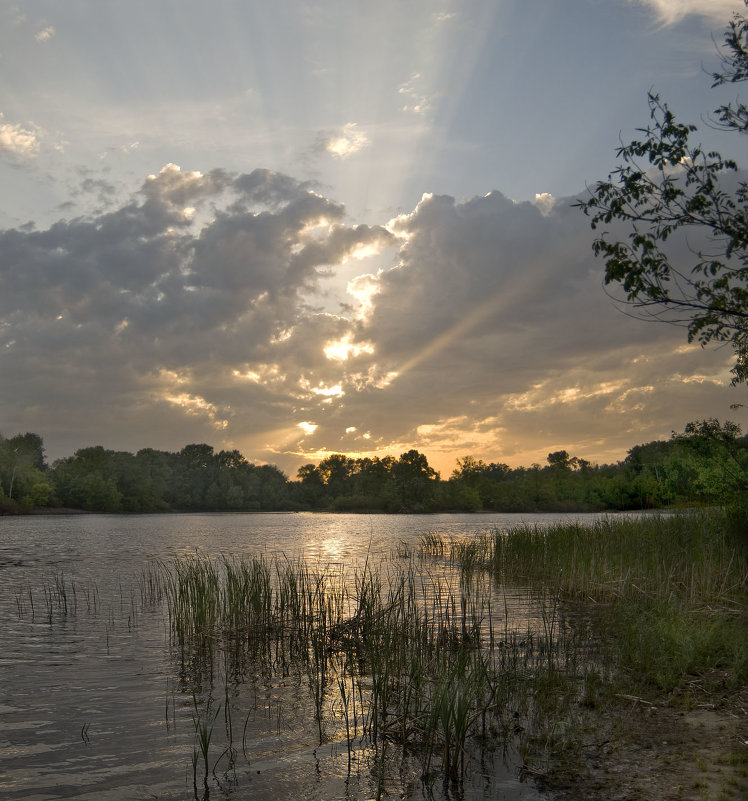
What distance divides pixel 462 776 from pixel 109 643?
33.0 ft

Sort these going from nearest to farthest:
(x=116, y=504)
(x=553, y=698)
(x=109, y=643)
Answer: (x=553, y=698), (x=109, y=643), (x=116, y=504)

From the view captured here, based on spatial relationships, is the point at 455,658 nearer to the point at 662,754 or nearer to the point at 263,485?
the point at 662,754

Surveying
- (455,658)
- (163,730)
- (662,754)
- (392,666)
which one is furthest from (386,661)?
(163,730)

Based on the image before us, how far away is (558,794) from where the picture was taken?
5.97 m

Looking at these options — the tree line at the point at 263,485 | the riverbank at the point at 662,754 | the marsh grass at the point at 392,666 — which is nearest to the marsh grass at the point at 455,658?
the marsh grass at the point at 392,666

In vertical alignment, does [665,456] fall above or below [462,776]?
above

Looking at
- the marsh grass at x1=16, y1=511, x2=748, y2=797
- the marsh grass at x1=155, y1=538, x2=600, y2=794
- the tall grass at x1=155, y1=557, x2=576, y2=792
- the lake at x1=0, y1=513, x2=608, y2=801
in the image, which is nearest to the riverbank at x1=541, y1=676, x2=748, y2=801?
the marsh grass at x1=16, y1=511, x2=748, y2=797

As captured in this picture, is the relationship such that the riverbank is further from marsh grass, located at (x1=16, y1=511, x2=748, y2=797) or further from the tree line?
the tree line

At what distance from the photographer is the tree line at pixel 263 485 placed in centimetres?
12019

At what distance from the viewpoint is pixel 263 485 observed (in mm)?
181500

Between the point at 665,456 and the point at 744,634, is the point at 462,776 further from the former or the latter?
the point at 665,456

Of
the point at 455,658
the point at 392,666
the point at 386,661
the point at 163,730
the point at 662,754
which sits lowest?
the point at 163,730

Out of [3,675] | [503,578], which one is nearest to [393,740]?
[3,675]

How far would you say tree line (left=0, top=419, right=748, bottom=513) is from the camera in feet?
394
